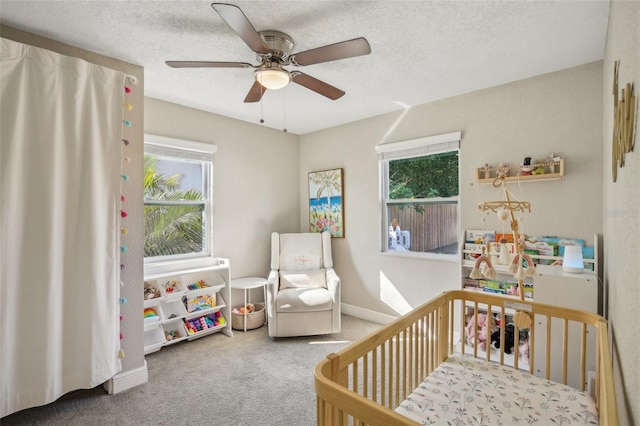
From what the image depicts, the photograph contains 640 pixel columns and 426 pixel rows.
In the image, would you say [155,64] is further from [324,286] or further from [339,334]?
[339,334]

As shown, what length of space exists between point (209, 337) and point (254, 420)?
1.46 m

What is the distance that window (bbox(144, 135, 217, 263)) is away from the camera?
307 cm

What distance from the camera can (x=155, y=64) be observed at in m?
2.32

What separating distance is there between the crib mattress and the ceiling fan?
66.4 inches

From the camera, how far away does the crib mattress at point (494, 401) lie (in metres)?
1.27

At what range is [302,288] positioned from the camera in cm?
337

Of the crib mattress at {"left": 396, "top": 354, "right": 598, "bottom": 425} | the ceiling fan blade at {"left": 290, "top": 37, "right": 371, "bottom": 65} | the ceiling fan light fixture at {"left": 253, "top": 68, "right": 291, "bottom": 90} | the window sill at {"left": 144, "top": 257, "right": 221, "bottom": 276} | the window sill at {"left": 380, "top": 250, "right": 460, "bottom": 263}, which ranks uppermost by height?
the ceiling fan blade at {"left": 290, "top": 37, "right": 371, "bottom": 65}

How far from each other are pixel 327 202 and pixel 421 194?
47.6 inches

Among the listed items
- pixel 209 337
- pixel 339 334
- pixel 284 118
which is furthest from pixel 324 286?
pixel 284 118

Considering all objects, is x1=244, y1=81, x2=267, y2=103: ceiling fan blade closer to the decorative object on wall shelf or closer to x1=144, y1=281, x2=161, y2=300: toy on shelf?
the decorative object on wall shelf

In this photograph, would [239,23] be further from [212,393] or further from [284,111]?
[212,393]

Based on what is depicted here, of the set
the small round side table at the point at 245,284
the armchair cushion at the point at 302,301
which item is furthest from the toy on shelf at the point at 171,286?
the armchair cushion at the point at 302,301

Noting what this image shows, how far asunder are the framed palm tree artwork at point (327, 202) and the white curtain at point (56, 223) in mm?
2377

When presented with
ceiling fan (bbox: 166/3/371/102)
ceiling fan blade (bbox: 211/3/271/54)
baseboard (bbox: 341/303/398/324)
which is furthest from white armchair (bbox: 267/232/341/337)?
ceiling fan blade (bbox: 211/3/271/54)
